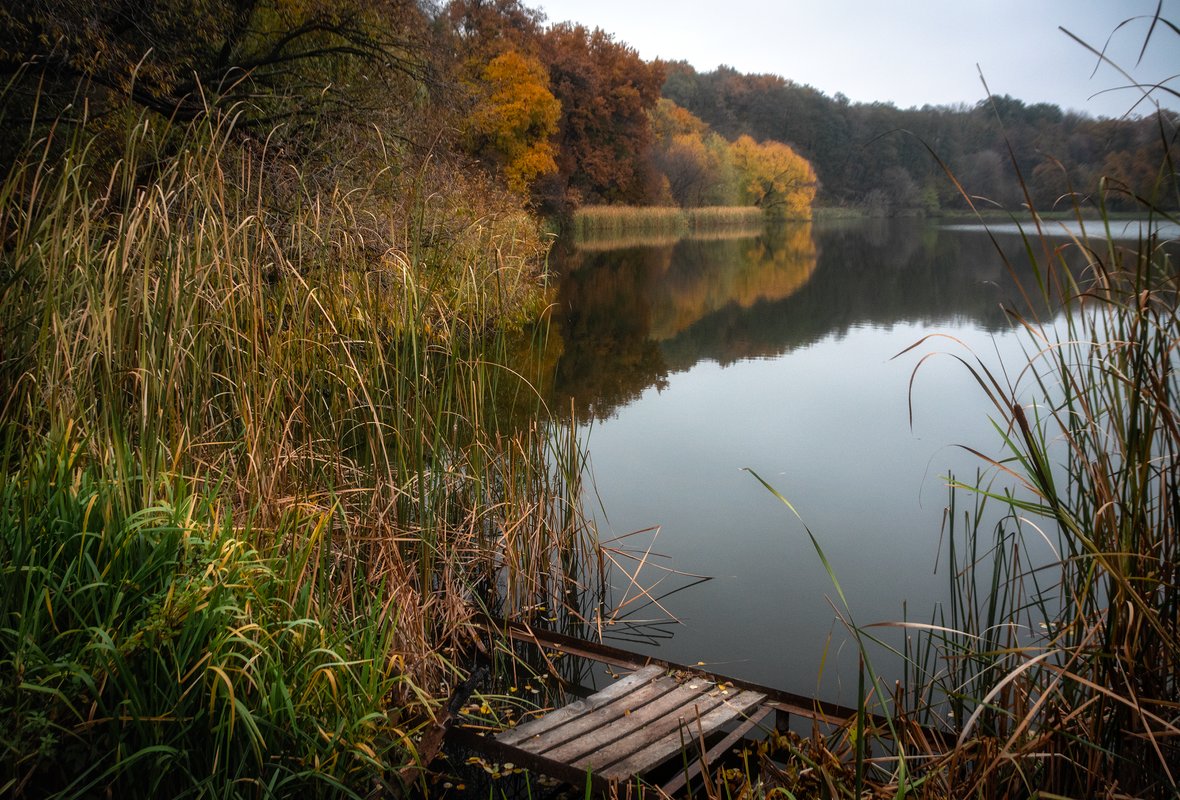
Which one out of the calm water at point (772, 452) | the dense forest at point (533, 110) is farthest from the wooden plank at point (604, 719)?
the dense forest at point (533, 110)

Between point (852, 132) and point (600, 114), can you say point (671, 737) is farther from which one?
point (852, 132)

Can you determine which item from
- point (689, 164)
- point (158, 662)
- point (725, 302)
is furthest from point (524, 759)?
point (689, 164)

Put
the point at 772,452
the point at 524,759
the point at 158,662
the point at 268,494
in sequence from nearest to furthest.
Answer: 1. the point at 158,662
2. the point at 524,759
3. the point at 268,494
4. the point at 772,452

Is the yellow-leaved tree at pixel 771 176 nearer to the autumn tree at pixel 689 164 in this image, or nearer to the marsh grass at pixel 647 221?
the autumn tree at pixel 689 164

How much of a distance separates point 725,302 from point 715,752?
47.4ft

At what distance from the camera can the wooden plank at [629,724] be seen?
2.44m

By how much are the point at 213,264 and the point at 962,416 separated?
6.89m

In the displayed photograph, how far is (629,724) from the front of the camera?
2.63 meters

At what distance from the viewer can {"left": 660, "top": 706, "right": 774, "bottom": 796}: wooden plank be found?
2.44 metres

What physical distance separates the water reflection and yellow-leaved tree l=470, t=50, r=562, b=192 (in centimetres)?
338

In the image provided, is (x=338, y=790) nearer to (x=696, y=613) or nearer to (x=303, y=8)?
(x=696, y=613)

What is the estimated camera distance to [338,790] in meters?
2.12

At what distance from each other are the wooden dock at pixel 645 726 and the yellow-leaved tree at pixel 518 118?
23.3 meters

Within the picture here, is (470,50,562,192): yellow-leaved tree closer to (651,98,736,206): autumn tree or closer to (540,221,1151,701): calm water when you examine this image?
(540,221,1151,701): calm water
